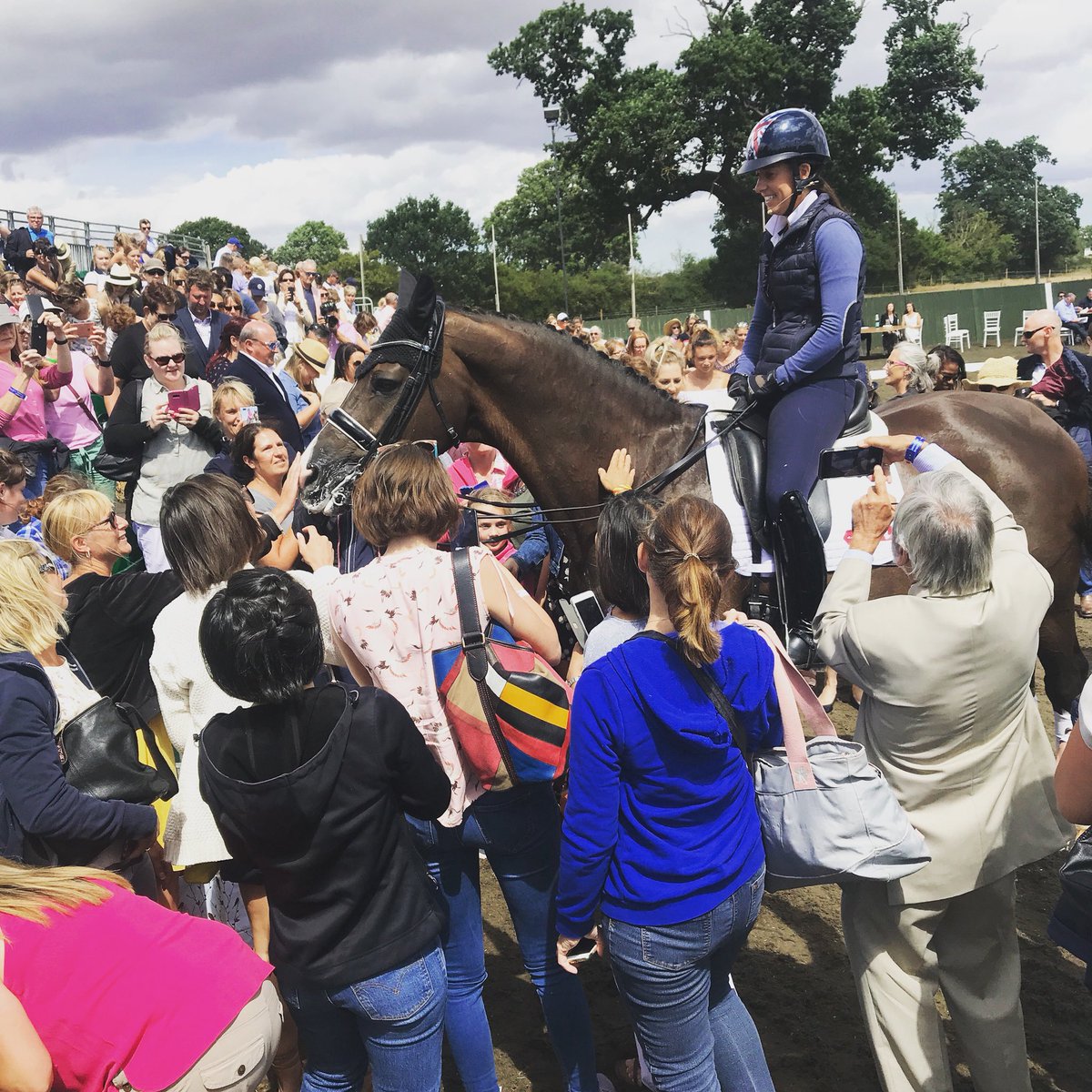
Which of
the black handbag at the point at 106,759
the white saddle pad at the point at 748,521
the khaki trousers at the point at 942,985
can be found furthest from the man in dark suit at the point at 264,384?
the khaki trousers at the point at 942,985

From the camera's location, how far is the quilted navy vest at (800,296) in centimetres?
420

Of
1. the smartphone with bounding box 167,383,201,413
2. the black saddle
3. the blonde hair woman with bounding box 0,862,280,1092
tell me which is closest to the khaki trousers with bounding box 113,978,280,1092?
the blonde hair woman with bounding box 0,862,280,1092

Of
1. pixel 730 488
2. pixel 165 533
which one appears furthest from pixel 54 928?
pixel 730 488

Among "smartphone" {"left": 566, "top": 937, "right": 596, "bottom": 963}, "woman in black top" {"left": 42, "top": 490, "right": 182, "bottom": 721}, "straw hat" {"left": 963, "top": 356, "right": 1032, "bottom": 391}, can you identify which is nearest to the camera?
"smartphone" {"left": 566, "top": 937, "right": 596, "bottom": 963}

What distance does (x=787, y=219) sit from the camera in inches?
170

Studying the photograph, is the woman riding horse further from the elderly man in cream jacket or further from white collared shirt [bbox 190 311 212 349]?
white collared shirt [bbox 190 311 212 349]

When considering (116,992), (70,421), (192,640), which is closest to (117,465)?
(70,421)

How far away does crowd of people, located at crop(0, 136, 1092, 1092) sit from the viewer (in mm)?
2059

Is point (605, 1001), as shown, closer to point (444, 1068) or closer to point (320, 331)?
point (444, 1068)

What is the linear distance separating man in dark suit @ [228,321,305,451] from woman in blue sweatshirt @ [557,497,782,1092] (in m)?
4.92

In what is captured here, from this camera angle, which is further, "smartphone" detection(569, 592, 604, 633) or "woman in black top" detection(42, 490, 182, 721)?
"smartphone" detection(569, 592, 604, 633)

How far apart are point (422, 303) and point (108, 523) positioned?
1.57 metres

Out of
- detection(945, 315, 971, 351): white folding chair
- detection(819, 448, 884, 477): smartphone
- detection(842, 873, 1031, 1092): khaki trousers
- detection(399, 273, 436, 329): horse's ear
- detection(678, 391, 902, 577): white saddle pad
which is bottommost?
detection(842, 873, 1031, 1092): khaki trousers

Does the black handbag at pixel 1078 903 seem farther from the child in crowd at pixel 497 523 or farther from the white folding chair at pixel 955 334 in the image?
the white folding chair at pixel 955 334
